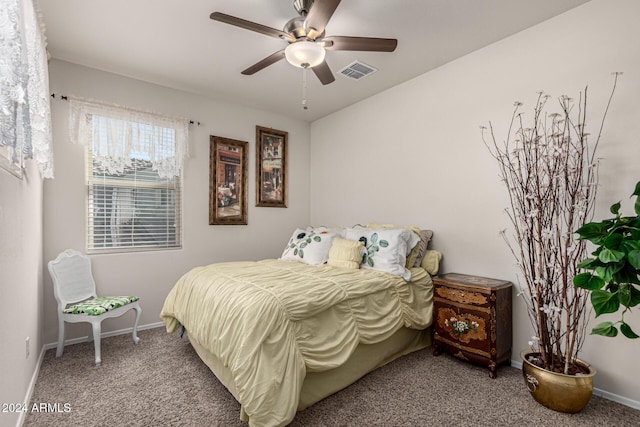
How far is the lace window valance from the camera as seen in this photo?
3.03 m

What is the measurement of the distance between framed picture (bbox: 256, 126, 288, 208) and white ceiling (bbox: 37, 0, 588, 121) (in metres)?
0.90

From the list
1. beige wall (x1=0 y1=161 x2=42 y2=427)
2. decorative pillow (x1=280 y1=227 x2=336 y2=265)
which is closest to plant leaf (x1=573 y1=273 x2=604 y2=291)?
decorative pillow (x1=280 y1=227 x2=336 y2=265)

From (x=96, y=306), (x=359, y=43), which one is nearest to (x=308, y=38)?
(x=359, y=43)

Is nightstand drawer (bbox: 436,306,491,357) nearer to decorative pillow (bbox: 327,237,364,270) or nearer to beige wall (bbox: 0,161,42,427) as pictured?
decorative pillow (bbox: 327,237,364,270)

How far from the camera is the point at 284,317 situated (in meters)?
1.86

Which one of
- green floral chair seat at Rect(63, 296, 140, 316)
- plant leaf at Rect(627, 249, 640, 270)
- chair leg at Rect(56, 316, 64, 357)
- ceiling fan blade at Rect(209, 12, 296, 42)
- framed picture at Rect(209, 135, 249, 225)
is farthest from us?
framed picture at Rect(209, 135, 249, 225)

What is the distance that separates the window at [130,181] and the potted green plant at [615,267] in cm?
375

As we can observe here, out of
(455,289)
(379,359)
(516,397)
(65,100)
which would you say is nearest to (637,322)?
(516,397)

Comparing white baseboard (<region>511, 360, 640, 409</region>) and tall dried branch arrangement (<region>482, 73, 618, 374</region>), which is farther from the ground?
tall dried branch arrangement (<region>482, 73, 618, 374</region>)

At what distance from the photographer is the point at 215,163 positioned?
384cm

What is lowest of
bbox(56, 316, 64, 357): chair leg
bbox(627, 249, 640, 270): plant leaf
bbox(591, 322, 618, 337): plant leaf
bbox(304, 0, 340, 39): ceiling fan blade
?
bbox(56, 316, 64, 357): chair leg

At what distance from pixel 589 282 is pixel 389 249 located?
58.0 inches

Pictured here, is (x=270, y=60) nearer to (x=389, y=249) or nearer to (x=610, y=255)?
(x=389, y=249)

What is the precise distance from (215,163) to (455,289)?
3077mm
